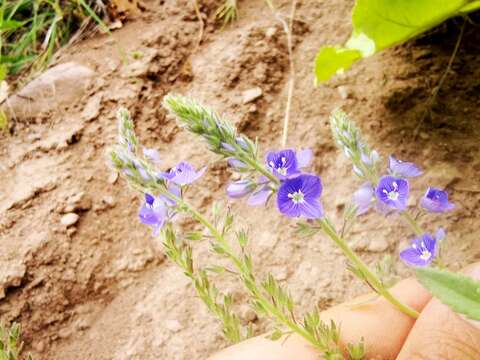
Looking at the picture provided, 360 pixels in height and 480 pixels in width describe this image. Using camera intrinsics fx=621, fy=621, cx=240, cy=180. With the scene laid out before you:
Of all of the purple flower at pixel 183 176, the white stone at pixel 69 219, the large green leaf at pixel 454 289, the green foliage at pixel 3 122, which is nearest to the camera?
the large green leaf at pixel 454 289

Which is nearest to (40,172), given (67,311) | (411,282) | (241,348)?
(67,311)

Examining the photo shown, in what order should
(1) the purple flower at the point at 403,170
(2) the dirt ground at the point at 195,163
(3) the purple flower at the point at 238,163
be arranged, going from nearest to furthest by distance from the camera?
1. (3) the purple flower at the point at 238,163
2. (1) the purple flower at the point at 403,170
3. (2) the dirt ground at the point at 195,163

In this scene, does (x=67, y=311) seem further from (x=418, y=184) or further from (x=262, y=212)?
(x=418, y=184)

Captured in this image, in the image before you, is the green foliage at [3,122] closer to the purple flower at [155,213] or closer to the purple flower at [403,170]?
the purple flower at [155,213]

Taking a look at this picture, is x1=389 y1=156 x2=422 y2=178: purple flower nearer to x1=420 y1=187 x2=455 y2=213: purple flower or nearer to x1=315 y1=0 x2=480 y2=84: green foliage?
x1=420 y1=187 x2=455 y2=213: purple flower

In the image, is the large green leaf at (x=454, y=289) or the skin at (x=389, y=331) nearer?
the large green leaf at (x=454, y=289)

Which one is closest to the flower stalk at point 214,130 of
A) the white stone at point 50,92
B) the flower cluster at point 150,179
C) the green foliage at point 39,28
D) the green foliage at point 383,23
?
the flower cluster at point 150,179
